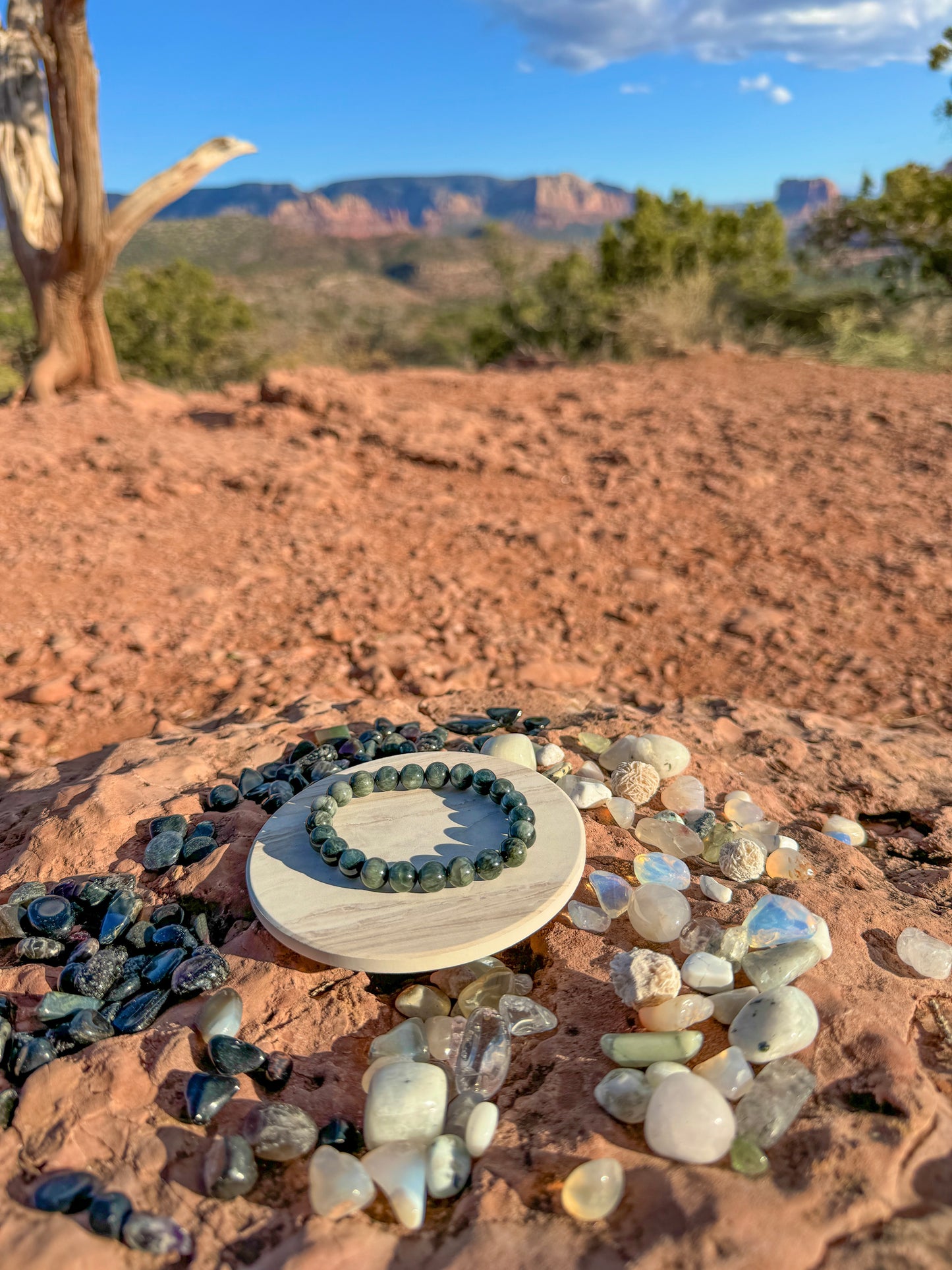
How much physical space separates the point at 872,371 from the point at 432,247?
50213 millimetres

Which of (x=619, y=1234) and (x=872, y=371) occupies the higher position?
(x=872, y=371)

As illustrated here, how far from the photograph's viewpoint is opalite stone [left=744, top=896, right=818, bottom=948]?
5.05 feet

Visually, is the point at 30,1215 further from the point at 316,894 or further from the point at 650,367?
A: the point at 650,367

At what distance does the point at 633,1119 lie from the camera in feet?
4.09

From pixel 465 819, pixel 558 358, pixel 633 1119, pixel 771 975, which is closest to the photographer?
pixel 633 1119

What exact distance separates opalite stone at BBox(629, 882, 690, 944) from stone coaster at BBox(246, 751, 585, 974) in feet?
0.46

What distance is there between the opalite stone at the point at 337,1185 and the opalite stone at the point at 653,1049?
1.46 ft

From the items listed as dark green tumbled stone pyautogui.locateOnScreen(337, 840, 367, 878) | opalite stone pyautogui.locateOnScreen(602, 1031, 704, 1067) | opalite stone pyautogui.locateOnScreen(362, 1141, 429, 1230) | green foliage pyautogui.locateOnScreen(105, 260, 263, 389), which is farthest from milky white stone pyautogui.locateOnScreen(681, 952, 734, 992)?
green foliage pyautogui.locateOnScreen(105, 260, 263, 389)

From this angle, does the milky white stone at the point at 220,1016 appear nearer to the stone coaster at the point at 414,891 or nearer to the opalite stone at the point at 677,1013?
the stone coaster at the point at 414,891

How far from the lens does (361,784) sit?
6.15 feet

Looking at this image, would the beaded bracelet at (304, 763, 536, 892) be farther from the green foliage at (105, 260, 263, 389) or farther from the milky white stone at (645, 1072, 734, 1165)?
the green foliage at (105, 260, 263, 389)

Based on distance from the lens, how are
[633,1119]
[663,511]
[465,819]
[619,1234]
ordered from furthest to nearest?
[663,511] < [465,819] < [633,1119] < [619,1234]

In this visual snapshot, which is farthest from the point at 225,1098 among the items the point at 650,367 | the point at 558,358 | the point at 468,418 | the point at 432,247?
the point at 432,247

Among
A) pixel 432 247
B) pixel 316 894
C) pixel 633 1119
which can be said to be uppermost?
pixel 432 247
